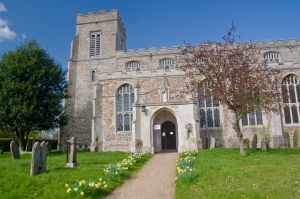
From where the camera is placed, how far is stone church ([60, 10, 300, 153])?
73.7ft

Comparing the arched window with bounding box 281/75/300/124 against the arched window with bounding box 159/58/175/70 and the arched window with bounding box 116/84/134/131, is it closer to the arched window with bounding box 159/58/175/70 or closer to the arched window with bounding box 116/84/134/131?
the arched window with bounding box 159/58/175/70

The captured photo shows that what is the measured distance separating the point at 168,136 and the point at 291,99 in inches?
438

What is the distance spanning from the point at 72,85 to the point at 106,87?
8601 mm

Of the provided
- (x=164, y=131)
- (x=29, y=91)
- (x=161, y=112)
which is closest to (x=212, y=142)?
(x=164, y=131)

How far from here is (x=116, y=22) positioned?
34.9 meters

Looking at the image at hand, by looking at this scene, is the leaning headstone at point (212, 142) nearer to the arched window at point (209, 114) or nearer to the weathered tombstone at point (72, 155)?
the arched window at point (209, 114)

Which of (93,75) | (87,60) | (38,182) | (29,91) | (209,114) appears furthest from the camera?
(87,60)

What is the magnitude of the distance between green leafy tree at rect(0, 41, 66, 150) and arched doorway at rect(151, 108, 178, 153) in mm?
8973

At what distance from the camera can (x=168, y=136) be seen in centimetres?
2497

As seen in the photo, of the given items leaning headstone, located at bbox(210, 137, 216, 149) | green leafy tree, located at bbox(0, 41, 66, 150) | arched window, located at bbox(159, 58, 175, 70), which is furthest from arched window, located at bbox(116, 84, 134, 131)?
leaning headstone, located at bbox(210, 137, 216, 149)

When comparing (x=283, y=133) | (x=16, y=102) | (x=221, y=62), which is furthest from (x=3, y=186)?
(x=283, y=133)

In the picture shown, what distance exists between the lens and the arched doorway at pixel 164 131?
23531 millimetres

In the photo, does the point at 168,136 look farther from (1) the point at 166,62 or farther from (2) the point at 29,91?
(2) the point at 29,91

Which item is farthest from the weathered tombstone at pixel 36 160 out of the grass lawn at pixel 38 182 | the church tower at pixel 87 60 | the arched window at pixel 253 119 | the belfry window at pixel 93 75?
the belfry window at pixel 93 75
